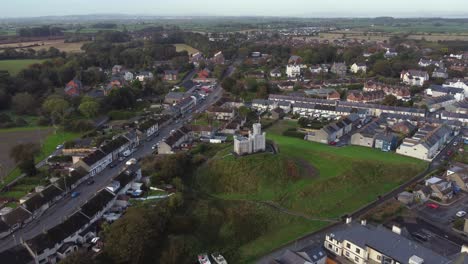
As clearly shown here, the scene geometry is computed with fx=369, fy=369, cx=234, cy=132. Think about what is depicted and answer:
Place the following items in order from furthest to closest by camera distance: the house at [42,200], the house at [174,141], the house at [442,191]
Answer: the house at [174,141] → the house at [442,191] → the house at [42,200]

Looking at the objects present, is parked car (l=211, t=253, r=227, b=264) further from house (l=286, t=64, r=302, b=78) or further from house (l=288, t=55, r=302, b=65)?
house (l=288, t=55, r=302, b=65)

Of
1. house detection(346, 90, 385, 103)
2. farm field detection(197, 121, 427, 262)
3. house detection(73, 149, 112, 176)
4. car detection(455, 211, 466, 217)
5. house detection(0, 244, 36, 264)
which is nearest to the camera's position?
house detection(0, 244, 36, 264)

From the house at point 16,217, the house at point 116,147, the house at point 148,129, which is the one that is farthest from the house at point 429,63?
the house at point 16,217

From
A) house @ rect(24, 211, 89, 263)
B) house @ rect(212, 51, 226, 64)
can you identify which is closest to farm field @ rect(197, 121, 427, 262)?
house @ rect(24, 211, 89, 263)

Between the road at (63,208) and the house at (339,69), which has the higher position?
the house at (339,69)

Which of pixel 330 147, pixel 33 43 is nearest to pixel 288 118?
pixel 330 147

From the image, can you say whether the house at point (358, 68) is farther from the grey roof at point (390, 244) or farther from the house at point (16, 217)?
the house at point (16, 217)

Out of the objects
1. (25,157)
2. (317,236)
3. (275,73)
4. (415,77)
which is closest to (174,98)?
(275,73)
